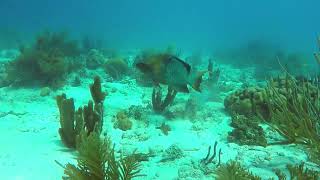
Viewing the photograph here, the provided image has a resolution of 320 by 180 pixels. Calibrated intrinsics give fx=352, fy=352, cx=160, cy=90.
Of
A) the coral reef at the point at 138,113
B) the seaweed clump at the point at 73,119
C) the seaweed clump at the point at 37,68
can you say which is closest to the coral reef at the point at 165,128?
the coral reef at the point at 138,113

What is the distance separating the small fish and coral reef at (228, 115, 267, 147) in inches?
79.8

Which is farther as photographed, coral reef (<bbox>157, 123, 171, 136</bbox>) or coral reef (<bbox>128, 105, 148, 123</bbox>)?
coral reef (<bbox>128, 105, 148, 123</bbox>)

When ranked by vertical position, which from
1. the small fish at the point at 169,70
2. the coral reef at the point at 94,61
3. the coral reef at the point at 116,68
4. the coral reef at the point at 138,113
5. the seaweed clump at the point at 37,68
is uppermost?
the coral reef at the point at 94,61

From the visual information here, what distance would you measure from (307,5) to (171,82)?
174 metres

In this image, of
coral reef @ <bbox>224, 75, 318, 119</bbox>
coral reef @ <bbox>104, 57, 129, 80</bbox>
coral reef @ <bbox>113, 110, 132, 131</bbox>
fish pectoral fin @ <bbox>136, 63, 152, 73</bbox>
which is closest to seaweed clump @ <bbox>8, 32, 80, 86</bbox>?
coral reef @ <bbox>104, 57, 129, 80</bbox>

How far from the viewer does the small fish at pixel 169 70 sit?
5.71 metres

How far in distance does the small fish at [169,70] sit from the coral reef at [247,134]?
203 centimetres

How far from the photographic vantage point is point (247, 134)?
7.27 meters

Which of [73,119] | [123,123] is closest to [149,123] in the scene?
[123,123]

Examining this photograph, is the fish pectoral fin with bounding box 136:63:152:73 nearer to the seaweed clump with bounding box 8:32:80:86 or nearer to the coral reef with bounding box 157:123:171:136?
the coral reef with bounding box 157:123:171:136

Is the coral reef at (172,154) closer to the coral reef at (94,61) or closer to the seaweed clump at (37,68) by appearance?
the seaweed clump at (37,68)

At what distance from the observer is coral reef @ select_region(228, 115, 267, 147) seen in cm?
708

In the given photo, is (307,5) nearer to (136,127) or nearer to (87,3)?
(87,3)

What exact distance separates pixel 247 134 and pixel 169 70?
2.56 m
